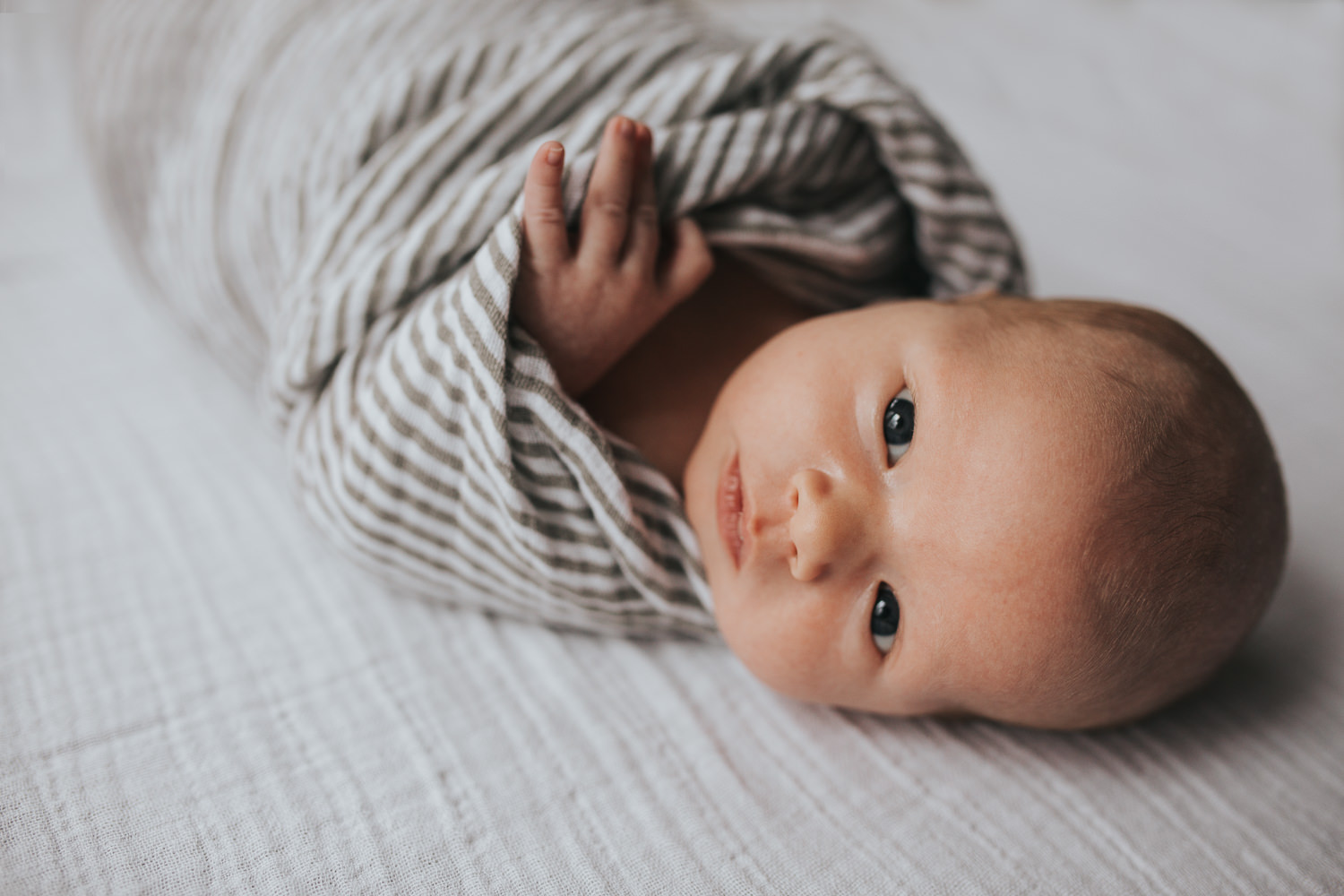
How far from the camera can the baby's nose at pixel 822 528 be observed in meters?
0.57

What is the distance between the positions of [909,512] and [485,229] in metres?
0.36

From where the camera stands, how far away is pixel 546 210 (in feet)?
2.11

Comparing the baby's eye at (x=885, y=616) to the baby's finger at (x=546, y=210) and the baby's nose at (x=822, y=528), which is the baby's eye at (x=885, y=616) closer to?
the baby's nose at (x=822, y=528)

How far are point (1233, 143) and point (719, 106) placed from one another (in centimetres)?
85

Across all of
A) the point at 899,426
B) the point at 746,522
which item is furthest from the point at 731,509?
the point at 899,426

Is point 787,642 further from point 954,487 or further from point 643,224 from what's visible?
point 643,224

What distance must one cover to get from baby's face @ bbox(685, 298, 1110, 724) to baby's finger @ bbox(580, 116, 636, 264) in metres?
0.13

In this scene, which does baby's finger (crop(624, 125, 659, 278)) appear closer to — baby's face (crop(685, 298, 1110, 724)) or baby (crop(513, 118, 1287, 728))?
baby (crop(513, 118, 1287, 728))

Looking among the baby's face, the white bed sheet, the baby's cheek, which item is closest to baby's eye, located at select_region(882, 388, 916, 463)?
the baby's face

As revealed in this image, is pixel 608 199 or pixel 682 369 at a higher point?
pixel 608 199

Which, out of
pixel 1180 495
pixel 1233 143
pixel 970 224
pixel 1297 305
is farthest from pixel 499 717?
pixel 1233 143

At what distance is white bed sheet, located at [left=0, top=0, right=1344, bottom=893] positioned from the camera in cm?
57

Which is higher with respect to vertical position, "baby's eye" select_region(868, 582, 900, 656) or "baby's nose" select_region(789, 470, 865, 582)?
"baby's nose" select_region(789, 470, 865, 582)

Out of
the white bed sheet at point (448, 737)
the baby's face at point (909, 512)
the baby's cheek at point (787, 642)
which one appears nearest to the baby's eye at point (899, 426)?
the baby's face at point (909, 512)
